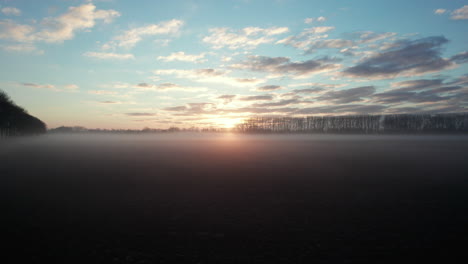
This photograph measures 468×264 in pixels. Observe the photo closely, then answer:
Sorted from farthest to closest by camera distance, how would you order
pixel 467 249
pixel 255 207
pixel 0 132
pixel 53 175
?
pixel 0 132 < pixel 53 175 < pixel 255 207 < pixel 467 249

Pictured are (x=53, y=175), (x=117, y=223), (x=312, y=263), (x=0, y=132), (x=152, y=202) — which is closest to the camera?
(x=312, y=263)

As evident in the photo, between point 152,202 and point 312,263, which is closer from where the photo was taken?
point 312,263

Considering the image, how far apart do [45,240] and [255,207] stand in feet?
34.4

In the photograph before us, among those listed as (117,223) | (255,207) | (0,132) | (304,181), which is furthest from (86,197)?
(0,132)

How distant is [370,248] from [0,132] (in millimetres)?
146378

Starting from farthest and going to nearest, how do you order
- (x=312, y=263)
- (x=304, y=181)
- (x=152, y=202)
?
1. (x=304, y=181)
2. (x=152, y=202)
3. (x=312, y=263)

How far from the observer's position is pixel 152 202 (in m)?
17.1

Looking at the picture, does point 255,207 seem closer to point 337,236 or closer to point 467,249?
point 337,236

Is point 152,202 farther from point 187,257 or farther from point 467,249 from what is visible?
point 467,249

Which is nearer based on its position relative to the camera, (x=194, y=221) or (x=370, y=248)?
(x=370, y=248)

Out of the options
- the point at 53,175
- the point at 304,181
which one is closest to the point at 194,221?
the point at 304,181

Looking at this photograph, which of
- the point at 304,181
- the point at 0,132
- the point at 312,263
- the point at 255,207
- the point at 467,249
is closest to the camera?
the point at 312,263

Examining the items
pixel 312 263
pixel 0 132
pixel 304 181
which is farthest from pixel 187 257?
pixel 0 132

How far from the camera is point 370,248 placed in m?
10.3
